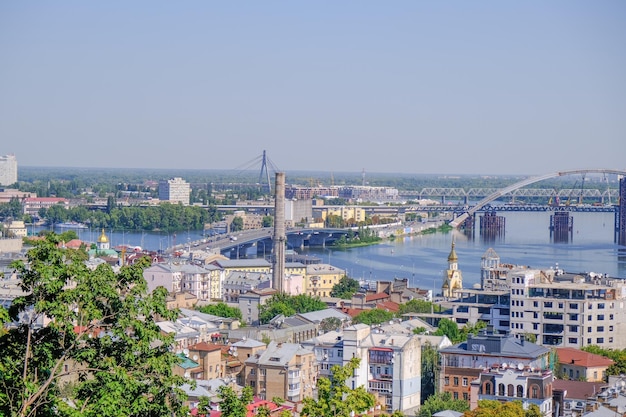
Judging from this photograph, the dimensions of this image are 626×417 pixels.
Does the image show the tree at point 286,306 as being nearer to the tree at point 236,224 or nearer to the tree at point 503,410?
the tree at point 503,410

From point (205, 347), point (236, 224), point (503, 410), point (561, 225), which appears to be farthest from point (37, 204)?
point (503, 410)

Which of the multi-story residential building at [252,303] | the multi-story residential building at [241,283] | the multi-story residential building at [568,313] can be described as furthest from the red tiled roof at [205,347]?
the multi-story residential building at [241,283]

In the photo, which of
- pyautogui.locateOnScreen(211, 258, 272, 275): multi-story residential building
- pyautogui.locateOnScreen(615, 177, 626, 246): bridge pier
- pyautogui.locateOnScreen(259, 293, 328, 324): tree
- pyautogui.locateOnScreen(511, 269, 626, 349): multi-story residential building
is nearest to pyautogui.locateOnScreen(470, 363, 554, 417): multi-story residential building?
pyautogui.locateOnScreen(511, 269, 626, 349): multi-story residential building

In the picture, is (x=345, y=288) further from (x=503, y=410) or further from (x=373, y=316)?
(x=503, y=410)

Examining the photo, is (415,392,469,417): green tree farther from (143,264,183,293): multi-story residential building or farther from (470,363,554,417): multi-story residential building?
(143,264,183,293): multi-story residential building

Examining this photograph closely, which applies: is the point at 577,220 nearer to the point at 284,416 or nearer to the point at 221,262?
the point at 221,262

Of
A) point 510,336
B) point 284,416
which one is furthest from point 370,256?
point 284,416
